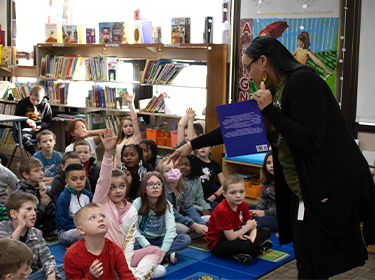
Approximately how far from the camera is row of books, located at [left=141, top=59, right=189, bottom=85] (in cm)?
525

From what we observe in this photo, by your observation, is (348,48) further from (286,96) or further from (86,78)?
(86,78)

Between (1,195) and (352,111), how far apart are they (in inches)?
132

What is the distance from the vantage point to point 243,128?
1.63 metres

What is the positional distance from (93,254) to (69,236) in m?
1.29

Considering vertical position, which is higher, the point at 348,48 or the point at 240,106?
the point at 348,48

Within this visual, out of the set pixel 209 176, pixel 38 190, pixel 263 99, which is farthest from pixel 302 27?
pixel 263 99

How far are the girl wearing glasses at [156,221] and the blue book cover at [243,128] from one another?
1394 millimetres

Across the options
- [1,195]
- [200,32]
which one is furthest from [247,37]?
[1,195]

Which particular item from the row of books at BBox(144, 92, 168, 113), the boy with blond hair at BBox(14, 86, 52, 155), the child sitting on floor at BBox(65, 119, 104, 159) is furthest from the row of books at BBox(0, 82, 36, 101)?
the row of books at BBox(144, 92, 168, 113)

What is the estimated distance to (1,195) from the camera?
3.65 metres

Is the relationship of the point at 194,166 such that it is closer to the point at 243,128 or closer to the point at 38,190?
the point at 38,190

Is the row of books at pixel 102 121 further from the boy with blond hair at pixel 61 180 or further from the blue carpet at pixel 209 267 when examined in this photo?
the blue carpet at pixel 209 267

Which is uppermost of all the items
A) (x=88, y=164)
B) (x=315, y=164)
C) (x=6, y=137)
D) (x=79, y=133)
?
(x=315, y=164)

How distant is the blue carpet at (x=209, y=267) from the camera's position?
9.20ft
